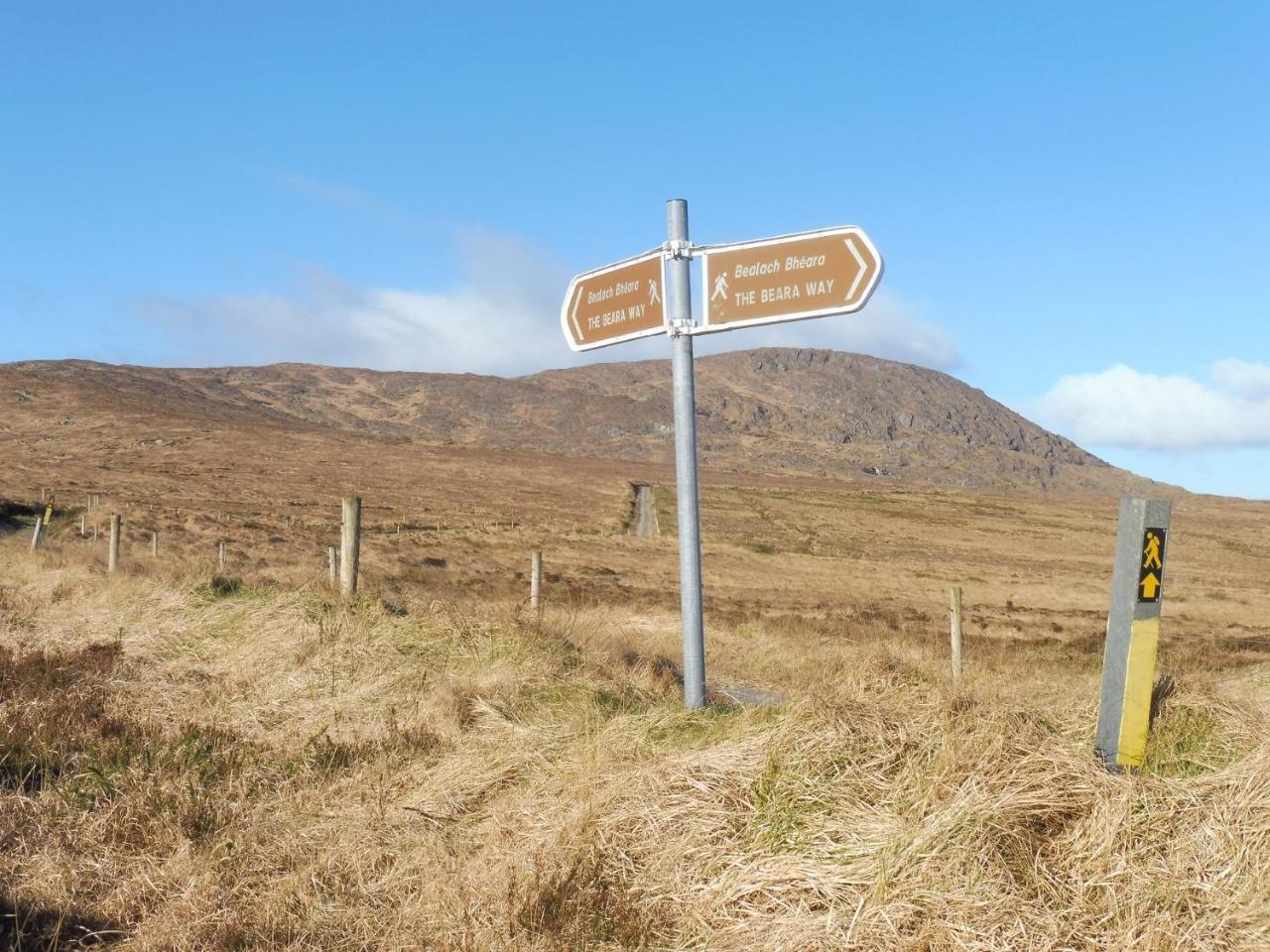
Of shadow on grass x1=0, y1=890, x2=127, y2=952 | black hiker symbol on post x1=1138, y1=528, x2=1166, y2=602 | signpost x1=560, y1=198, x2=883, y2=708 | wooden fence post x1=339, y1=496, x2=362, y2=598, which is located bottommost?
shadow on grass x1=0, y1=890, x2=127, y2=952

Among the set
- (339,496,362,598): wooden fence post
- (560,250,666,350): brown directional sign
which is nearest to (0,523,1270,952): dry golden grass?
(339,496,362,598): wooden fence post

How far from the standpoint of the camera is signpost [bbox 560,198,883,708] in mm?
4969

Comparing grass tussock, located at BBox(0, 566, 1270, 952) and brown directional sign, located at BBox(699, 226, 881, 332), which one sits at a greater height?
brown directional sign, located at BBox(699, 226, 881, 332)

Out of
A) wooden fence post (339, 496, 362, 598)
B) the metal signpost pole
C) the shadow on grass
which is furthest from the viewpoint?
wooden fence post (339, 496, 362, 598)

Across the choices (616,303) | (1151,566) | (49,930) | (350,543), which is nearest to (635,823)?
(49,930)

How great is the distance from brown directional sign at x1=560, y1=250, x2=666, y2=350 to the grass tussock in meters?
2.06

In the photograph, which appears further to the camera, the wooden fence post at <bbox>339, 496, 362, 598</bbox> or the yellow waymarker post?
the wooden fence post at <bbox>339, 496, 362, 598</bbox>

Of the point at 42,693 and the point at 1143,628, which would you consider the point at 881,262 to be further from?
the point at 42,693

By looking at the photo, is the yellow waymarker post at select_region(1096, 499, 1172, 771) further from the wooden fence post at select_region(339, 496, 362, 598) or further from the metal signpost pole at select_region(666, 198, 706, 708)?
the wooden fence post at select_region(339, 496, 362, 598)

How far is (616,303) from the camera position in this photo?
5.88m

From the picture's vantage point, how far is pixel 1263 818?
10.6 ft

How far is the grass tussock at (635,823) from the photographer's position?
3.13 meters

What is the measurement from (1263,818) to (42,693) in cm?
604

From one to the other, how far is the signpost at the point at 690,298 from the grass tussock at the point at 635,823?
0.89 m
